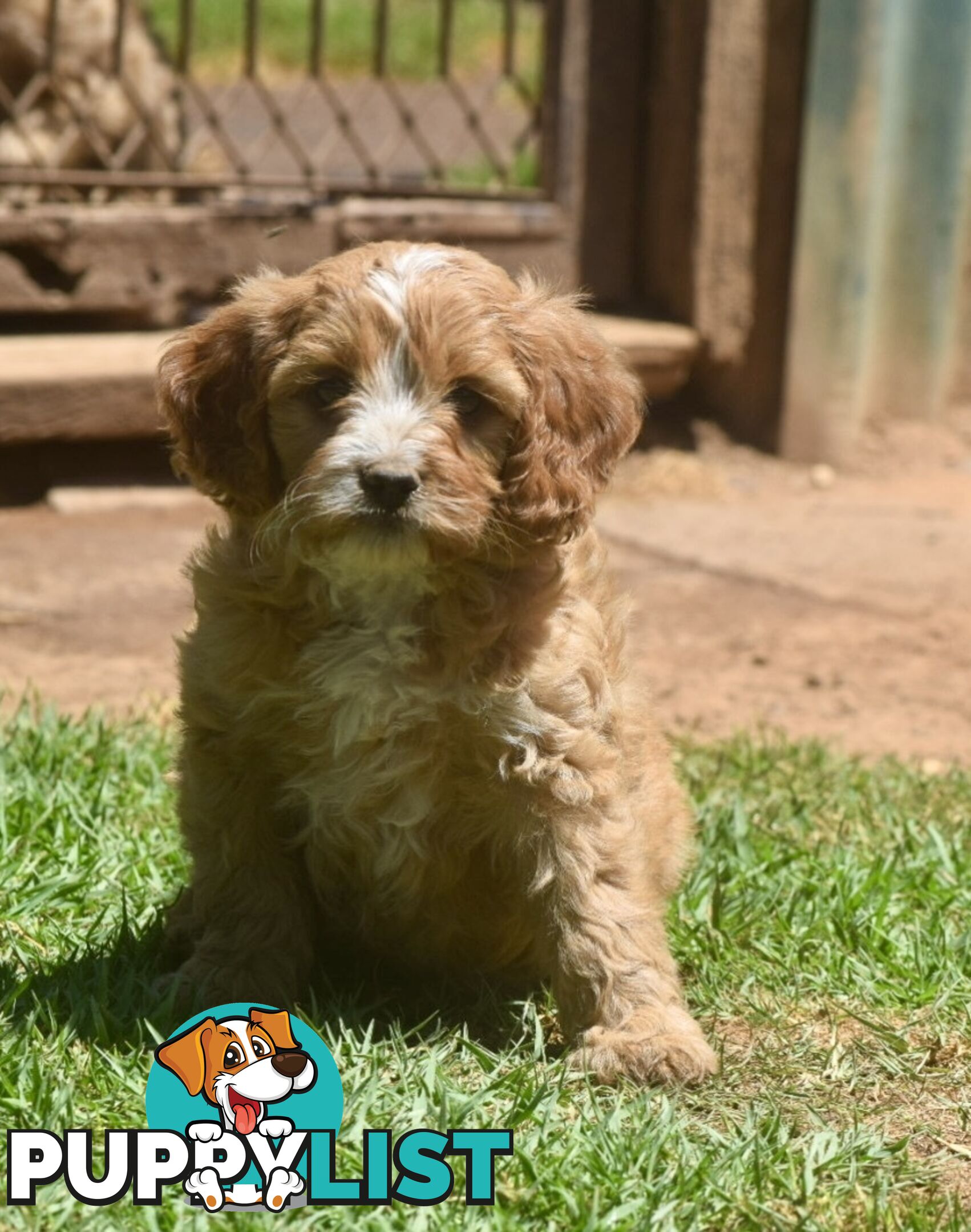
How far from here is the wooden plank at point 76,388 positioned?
25.0ft

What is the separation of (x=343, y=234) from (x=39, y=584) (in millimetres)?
2460

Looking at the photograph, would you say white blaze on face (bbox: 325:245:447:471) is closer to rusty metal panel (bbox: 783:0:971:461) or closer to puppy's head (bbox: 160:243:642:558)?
puppy's head (bbox: 160:243:642:558)

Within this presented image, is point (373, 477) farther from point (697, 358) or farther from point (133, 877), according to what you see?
point (697, 358)

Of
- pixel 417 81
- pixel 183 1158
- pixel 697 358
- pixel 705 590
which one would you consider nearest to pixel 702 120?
pixel 697 358

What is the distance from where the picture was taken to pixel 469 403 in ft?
11.5

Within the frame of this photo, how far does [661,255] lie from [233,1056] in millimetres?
6868

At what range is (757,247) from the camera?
8945mm

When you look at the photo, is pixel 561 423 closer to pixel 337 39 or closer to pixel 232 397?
pixel 232 397

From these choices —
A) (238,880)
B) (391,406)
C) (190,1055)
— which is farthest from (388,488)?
(190,1055)

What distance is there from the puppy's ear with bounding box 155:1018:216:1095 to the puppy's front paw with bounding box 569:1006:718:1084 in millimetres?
747

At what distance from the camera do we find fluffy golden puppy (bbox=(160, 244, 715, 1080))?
3408 millimetres

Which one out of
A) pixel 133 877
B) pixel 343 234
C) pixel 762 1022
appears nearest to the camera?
pixel 762 1022

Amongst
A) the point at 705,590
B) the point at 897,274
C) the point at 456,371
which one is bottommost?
the point at 705,590

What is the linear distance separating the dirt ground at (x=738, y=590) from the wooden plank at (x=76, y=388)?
36 centimetres
